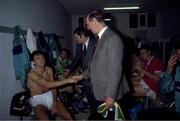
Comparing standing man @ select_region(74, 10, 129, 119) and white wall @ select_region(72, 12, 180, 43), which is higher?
white wall @ select_region(72, 12, 180, 43)

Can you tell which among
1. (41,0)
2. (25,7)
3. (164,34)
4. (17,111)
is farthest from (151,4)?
(17,111)

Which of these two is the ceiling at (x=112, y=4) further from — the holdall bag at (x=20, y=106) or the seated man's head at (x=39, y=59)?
the holdall bag at (x=20, y=106)

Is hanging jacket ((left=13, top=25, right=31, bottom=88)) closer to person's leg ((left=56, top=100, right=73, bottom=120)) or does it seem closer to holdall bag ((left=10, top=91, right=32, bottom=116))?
holdall bag ((left=10, top=91, right=32, bottom=116))

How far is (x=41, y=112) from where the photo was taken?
357 centimetres

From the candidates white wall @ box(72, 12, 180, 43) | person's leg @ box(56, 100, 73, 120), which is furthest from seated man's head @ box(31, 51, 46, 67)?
white wall @ box(72, 12, 180, 43)

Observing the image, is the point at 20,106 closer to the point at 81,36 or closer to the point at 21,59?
the point at 21,59

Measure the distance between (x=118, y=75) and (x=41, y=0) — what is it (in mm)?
4176

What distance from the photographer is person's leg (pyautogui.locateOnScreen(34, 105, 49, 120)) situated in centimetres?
349

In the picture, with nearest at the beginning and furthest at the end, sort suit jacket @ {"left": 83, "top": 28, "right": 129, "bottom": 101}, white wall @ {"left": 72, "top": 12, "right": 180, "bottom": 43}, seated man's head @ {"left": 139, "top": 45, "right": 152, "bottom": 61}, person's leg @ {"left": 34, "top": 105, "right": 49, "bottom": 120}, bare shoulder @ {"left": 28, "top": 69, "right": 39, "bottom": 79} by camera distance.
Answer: suit jacket @ {"left": 83, "top": 28, "right": 129, "bottom": 101} < person's leg @ {"left": 34, "top": 105, "right": 49, "bottom": 120} < bare shoulder @ {"left": 28, "top": 69, "right": 39, "bottom": 79} < seated man's head @ {"left": 139, "top": 45, "right": 152, "bottom": 61} < white wall @ {"left": 72, "top": 12, "right": 180, "bottom": 43}

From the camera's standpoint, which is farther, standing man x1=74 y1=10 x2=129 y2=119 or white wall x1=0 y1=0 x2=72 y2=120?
white wall x1=0 y1=0 x2=72 y2=120

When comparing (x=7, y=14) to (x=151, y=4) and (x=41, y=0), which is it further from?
(x=151, y=4)

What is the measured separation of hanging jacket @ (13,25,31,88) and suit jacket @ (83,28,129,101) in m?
1.83

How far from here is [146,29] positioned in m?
10.3

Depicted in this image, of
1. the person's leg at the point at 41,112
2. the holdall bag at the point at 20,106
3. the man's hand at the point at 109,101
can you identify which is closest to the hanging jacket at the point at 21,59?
the holdall bag at the point at 20,106
